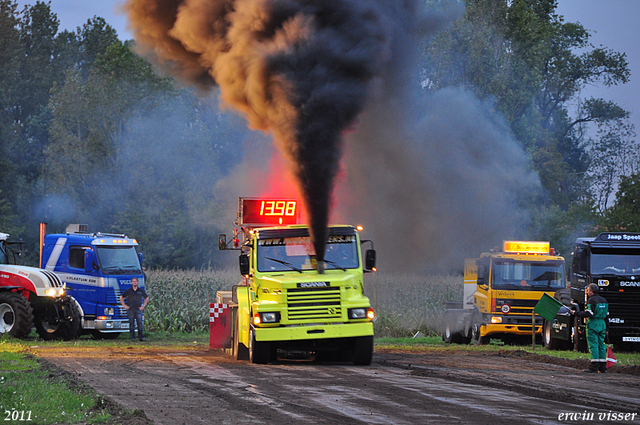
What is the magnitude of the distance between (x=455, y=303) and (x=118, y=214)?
26.3 m

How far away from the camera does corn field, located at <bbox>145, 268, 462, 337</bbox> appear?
29906mm

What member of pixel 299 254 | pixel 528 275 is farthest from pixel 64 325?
pixel 528 275

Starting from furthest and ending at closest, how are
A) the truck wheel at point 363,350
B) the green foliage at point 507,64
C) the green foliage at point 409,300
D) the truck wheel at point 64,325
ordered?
the green foliage at point 507,64 → the green foliage at point 409,300 → the truck wheel at point 64,325 → the truck wheel at point 363,350

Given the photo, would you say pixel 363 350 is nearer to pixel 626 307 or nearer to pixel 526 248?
pixel 626 307

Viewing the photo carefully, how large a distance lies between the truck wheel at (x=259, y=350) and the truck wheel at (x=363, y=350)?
171cm

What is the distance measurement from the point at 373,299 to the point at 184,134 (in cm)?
2472

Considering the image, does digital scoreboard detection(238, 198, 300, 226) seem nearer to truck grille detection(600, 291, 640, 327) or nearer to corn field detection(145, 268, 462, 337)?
truck grille detection(600, 291, 640, 327)

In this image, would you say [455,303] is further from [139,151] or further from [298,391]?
[139,151]

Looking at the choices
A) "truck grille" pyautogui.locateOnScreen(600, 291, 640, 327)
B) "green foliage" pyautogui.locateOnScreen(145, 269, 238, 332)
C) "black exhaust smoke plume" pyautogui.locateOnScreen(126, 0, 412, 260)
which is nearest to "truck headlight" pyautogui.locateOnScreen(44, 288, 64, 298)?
"green foliage" pyautogui.locateOnScreen(145, 269, 238, 332)

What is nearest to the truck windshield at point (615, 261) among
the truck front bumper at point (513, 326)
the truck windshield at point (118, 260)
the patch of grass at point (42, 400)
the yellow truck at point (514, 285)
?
the yellow truck at point (514, 285)

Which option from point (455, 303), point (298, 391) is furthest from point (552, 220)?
point (298, 391)

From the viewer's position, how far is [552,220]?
43438 millimetres

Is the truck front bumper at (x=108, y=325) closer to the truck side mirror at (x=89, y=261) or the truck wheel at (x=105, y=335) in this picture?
the truck wheel at (x=105, y=335)

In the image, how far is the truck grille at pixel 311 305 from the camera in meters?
15.8
